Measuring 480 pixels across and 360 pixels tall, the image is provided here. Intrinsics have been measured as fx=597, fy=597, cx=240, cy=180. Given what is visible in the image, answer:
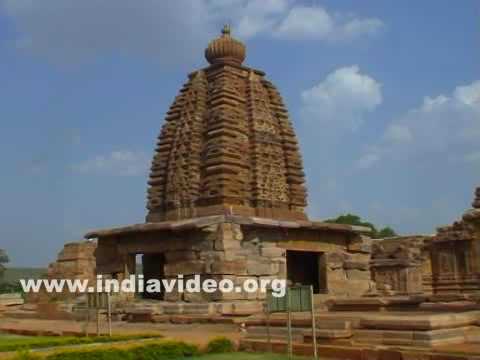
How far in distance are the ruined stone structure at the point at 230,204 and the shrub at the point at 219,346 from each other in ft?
17.7

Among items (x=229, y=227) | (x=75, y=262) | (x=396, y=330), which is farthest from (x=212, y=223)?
(x=75, y=262)

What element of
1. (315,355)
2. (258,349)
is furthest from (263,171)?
(315,355)

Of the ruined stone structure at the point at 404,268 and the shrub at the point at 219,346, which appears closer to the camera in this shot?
the shrub at the point at 219,346

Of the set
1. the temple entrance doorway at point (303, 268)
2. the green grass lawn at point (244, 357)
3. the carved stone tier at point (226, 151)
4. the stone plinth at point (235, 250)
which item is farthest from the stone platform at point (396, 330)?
the temple entrance doorway at point (303, 268)

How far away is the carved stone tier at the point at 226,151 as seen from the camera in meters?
17.0

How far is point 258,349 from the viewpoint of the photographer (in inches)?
355

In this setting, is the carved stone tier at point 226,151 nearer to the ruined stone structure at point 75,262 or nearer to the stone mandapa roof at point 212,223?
the stone mandapa roof at point 212,223

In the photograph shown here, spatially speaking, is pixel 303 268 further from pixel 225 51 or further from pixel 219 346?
pixel 219 346

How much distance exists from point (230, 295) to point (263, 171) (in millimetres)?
4505

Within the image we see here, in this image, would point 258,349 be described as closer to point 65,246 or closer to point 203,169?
point 203,169

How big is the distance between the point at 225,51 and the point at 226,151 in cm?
368

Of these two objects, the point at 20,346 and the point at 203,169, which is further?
the point at 203,169

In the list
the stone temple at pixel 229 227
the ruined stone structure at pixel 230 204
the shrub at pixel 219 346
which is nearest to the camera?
the shrub at pixel 219 346

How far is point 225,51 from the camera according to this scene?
1875 centimetres
